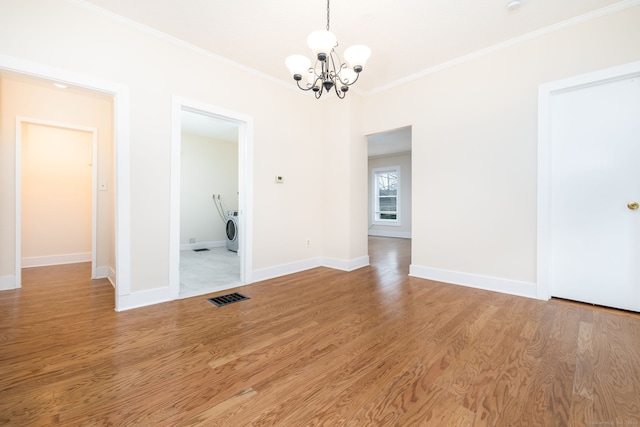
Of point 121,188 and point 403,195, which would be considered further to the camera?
point 403,195

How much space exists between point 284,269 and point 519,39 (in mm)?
3864

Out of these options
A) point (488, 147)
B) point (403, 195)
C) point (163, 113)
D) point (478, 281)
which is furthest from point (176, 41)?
point (403, 195)

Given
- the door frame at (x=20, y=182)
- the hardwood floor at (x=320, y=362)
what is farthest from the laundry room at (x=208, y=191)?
the hardwood floor at (x=320, y=362)

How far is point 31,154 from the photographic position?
13.9 ft

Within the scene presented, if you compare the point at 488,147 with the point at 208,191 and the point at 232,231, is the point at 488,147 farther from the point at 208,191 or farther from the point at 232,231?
the point at 208,191

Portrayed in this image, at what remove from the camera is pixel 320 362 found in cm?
170

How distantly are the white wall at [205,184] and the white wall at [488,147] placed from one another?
454cm

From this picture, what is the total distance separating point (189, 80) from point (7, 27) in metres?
1.31

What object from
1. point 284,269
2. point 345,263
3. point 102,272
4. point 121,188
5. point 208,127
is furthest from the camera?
point 208,127

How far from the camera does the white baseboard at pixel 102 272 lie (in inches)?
144

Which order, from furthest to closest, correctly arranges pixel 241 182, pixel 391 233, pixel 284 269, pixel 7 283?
pixel 391 233
pixel 284 269
pixel 241 182
pixel 7 283

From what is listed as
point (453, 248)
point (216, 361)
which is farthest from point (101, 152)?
point (453, 248)

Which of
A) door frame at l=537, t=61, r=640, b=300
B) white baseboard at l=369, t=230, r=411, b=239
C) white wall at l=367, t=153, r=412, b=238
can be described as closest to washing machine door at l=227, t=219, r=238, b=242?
white baseboard at l=369, t=230, r=411, b=239

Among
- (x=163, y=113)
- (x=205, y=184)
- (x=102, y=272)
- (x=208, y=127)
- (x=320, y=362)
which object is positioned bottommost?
(x=320, y=362)
